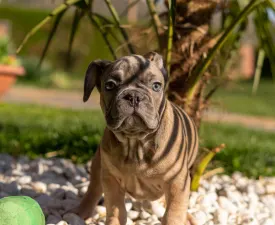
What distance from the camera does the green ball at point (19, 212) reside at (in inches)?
75.7

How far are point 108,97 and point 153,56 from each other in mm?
288

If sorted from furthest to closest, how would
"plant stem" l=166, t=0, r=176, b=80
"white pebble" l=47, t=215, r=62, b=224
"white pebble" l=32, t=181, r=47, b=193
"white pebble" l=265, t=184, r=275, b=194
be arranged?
"white pebble" l=265, t=184, r=275, b=194 → "white pebble" l=32, t=181, r=47, b=193 → "white pebble" l=47, t=215, r=62, b=224 → "plant stem" l=166, t=0, r=176, b=80

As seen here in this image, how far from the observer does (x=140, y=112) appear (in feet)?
5.97

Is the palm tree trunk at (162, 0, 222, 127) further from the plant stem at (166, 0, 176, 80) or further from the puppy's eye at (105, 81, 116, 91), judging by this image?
the puppy's eye at (105, 81, 116, 91)

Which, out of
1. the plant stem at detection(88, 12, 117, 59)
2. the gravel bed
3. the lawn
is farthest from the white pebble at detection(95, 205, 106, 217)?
the lawn

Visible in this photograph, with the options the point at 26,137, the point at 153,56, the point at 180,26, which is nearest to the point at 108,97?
the point at 153,56

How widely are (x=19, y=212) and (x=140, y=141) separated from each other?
57cm

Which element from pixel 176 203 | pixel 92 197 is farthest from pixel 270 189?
pixel 176 203

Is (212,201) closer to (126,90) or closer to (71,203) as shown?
(71,203)

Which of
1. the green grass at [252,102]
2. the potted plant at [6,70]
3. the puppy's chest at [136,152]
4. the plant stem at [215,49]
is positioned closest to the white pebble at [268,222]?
the plant stem at [215,49]

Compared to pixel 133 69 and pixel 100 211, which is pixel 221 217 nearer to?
pixel 100 211

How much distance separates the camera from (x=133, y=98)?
1.82 metres

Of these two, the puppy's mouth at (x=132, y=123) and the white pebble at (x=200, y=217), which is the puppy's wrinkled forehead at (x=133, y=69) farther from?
the white pebble at (x=200, y=217)

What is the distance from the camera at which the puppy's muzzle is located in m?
1.82
